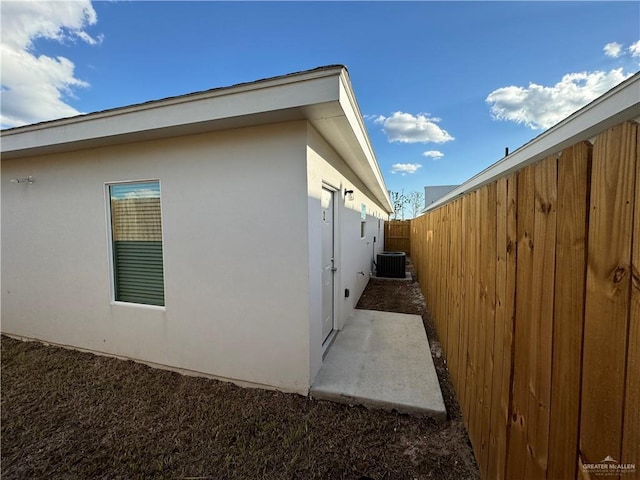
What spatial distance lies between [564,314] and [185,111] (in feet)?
11.0

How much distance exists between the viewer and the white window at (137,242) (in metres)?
3.39

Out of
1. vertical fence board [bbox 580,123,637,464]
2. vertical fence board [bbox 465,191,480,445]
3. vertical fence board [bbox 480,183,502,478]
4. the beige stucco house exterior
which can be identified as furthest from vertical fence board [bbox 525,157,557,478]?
the beige stucco house exterior

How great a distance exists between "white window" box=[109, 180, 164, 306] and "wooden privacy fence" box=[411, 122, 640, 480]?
145 inches

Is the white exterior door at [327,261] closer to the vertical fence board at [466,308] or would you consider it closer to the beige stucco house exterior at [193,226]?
the beige stucco house exterior at [193,226]

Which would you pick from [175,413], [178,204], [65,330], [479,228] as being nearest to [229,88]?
[178,204]

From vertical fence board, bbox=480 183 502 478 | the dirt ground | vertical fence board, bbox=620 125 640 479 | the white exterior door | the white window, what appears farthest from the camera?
the white exterior door

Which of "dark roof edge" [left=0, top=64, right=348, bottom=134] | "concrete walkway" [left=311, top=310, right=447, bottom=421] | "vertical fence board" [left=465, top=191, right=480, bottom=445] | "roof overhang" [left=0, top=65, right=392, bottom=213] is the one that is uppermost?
"dark roof edge" [left=0, top=64, right=348, bottom=134]

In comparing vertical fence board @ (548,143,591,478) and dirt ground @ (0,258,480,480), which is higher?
vertical fence board @ (548,143,591,478)

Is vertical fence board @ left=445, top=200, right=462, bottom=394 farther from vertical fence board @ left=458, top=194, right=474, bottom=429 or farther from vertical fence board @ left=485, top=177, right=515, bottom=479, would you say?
vertical fence board @ left=485, top=177, right=515, bottom=479

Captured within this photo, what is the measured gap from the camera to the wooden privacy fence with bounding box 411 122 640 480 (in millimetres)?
720

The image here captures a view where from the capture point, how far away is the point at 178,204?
10.3 ft

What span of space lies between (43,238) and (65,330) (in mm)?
1475

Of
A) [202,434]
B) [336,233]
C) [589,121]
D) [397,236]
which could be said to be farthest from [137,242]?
[397,236]

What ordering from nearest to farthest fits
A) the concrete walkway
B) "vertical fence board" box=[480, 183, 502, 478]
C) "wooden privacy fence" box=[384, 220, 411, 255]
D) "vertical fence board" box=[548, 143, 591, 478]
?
"vertical fence board" box=[548, 143, 591, 478] < "vertical fence board" box=[480, 183, 502, 478] < the concrete walkway < "wooden privacy fence" box=[384, 220, 411, 255]
